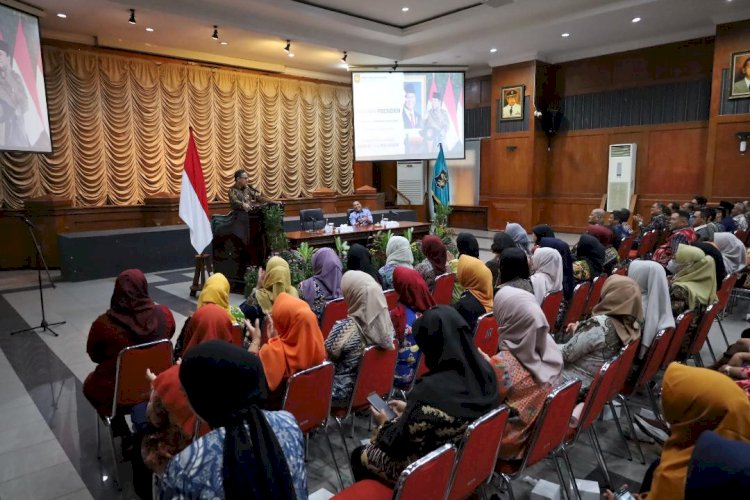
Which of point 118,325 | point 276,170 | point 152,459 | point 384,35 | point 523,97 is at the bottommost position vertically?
point 152,459

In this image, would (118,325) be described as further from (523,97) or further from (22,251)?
(523,97)

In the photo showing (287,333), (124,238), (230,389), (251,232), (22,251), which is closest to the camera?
(230,389)

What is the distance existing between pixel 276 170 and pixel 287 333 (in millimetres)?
10798

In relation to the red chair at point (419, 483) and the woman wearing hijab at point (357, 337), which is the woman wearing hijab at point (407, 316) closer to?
the woman wearing hijab at point (357, 337)

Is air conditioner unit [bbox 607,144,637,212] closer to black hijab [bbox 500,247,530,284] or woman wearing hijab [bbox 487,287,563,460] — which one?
black hijab [bbox 500,247,530,284]

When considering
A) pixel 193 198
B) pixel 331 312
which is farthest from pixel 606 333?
pixel 193 198

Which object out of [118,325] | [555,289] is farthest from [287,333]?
[555,289]

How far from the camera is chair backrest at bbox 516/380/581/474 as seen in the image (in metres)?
1.91

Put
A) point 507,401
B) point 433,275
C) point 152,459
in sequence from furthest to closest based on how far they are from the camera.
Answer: point 433,275 < point 507,401 < point 152,459

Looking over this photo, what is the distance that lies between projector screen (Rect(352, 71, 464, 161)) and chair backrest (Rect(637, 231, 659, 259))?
5887 millimetres

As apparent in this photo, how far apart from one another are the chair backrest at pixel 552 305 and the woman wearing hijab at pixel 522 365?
1.52 metres

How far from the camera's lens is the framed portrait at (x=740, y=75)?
9.05 metres

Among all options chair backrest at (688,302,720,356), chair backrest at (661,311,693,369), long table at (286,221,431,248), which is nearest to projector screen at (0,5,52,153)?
long table at (286,221,431,248)

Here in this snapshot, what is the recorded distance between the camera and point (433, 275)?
177 inches
